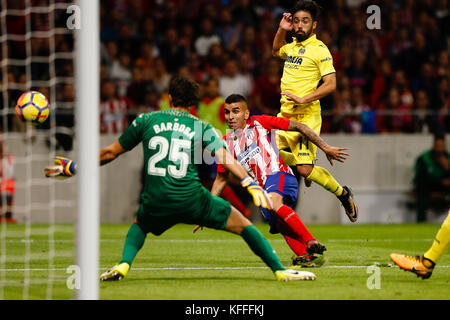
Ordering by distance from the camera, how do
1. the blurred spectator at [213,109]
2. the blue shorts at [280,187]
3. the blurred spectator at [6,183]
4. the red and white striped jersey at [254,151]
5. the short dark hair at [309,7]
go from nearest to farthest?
the blue shorts at [280,187], the red and white striped jersey at [254,151], the short dark hair at [309,7], the blurred spectator at [213,109], the blurred spectator at [6,183]

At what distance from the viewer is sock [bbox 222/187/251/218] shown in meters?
13.0

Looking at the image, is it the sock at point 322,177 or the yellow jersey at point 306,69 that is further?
the sock at point 322,177

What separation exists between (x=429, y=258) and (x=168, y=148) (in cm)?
238

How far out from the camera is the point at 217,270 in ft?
24.4

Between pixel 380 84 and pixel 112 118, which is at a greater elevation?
pixel 380 84

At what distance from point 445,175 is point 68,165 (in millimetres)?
9005

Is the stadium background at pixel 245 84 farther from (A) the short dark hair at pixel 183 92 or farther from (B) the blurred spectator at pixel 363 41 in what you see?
(A) the short dark hair at pixel 183 92

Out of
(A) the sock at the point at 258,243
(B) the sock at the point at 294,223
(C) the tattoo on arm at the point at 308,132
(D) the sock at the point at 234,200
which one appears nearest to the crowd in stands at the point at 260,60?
(D) the sock at the point at 234,200

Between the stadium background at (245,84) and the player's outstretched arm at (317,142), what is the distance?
17.6ft

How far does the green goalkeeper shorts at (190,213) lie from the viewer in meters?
6.34

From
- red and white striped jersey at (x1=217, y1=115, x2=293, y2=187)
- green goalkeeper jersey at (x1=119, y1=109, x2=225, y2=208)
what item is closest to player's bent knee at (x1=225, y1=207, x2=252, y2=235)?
green goalkeeper jersey at (x1=119, y1=109, x2=225, y2=208)

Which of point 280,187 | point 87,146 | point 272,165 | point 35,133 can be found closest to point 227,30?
point 35,133

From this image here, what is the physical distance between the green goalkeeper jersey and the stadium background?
20.9 ft

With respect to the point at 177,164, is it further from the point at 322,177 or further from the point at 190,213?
the point at 322,177
